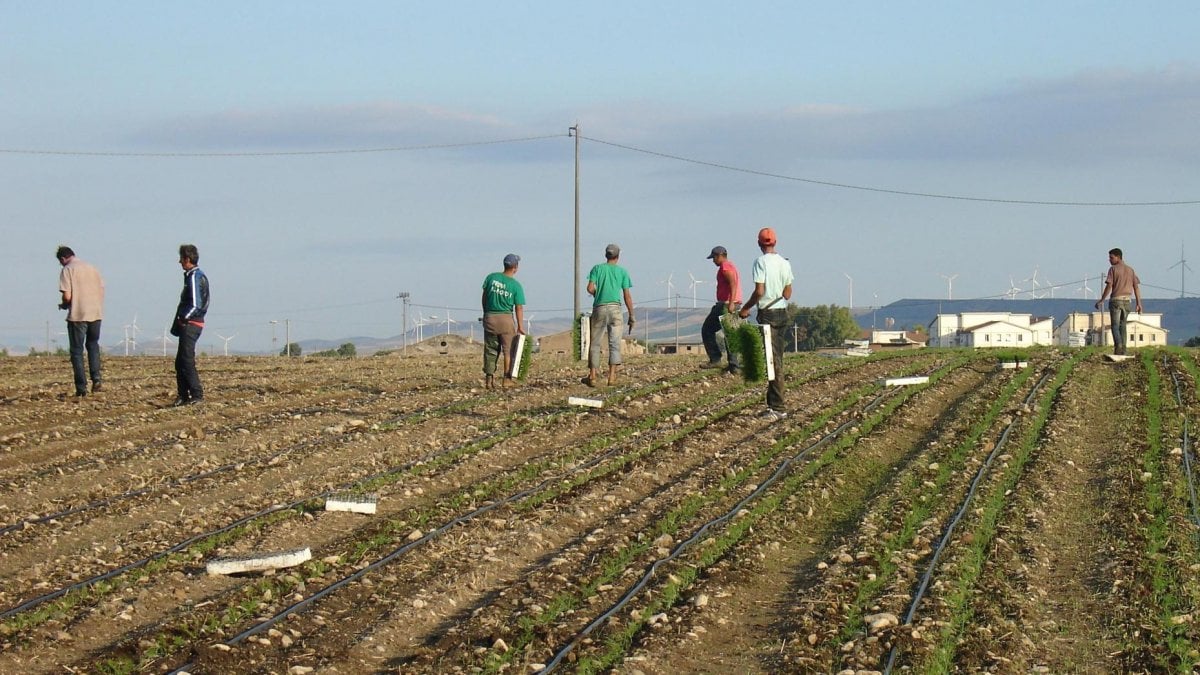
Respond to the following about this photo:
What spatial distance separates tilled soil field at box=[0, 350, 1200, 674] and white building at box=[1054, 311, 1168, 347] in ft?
86.9

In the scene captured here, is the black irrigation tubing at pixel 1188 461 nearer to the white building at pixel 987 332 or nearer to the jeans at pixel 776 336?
the jeans at pixel 776 336

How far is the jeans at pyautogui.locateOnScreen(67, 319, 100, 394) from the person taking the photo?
1856 cm

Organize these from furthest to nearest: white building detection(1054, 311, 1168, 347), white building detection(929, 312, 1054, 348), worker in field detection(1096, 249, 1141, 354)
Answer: white building detection(929, 312, 1054, 348)
white building detection(1054, 311, 1168, 347)
worker in field detection(1096, 249, 1141, 354)

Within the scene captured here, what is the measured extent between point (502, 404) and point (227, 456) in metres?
4.44

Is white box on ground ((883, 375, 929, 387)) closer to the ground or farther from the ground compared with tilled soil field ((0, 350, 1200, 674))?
farther from the ground


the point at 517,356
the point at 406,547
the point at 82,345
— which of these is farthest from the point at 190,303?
the point at 406,547

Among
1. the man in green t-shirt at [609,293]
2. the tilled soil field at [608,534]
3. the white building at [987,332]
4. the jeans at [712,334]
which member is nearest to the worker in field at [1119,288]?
the tilled soil field at [608,534]

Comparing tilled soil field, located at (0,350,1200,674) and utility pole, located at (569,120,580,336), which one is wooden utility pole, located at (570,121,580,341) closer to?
utility pole, located at (569,120,580,336)

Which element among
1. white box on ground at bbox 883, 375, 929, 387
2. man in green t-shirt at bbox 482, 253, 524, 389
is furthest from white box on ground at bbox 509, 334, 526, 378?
white box on ground at bbox 883, 375, 929, 387

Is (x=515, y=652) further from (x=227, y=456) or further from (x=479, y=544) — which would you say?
(x=227, y=456)

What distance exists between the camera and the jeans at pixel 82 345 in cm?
1856

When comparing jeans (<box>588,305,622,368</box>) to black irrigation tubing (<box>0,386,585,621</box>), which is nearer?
black irrigation tubing (<box>0,386,585,621</box>)

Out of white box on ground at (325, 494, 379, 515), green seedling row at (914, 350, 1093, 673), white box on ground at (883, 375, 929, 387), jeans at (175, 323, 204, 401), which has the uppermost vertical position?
jeans at (175, 323, 204, 401)

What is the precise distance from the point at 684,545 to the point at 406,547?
1900mm
